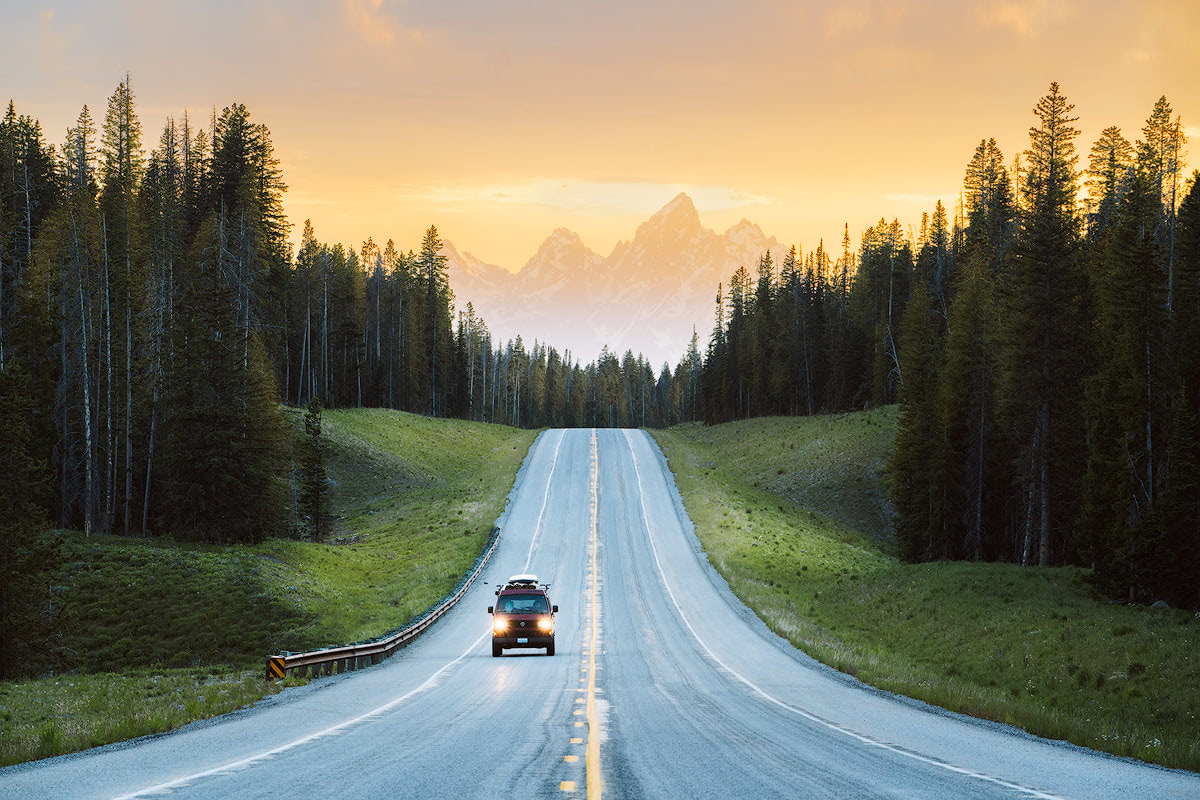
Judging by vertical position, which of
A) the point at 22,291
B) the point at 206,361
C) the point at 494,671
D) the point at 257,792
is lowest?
the point at 494,671

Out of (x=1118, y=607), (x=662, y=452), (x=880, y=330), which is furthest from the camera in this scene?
(x=880, y=330)

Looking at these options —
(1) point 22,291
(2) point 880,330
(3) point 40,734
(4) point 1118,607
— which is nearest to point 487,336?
(2) point 880,330

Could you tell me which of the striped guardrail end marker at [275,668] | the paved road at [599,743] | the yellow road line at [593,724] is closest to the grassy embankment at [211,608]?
the striped guardrail end marker at [275,668]

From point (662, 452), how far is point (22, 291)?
51356 millimetres

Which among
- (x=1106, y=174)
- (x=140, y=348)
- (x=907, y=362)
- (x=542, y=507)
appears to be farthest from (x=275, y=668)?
(x=1106, y=174)

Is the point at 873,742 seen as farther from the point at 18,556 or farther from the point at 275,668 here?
the point at 18,556

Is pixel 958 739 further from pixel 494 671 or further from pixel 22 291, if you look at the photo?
pixel 22 291

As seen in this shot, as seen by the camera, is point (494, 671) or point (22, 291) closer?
point (494, 671)

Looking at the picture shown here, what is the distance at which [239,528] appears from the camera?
1743 inches

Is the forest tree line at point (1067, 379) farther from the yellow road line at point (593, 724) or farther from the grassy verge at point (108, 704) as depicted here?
the grassy verge at point (108, 704)

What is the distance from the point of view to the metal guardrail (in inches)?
810

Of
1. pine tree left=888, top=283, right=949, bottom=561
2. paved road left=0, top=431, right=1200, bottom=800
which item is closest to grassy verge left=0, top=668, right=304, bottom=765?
paved road left=0, top=431, right=1200, bottom=800

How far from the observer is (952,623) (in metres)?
32.2

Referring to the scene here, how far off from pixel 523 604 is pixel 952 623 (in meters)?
16.5
